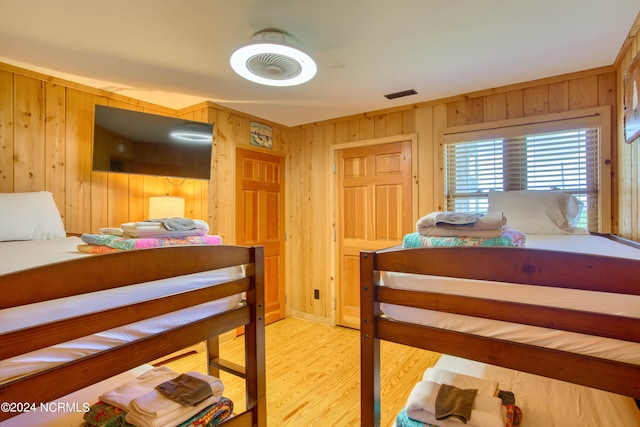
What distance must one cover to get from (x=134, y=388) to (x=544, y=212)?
9.02 ft

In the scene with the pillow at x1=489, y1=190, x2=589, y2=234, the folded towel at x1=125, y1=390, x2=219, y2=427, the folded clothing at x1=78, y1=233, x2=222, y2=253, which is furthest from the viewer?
the pillow at x1=489, y1=190, x2=589, y2=234

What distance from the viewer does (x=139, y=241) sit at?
4.56 feet

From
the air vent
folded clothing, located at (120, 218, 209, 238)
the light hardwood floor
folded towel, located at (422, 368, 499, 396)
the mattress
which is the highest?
the air vent

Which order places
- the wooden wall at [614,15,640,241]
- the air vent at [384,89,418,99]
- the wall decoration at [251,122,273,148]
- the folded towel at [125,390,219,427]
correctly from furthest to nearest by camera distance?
the wall decoration at [251,122,273,148] < the air vent at [384,89,418,99] < the wooden wall at [614,15,640,241] < the folded towel at [125,390,219,427]

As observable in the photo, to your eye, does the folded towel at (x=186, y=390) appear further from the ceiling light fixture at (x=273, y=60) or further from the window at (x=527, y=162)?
the window at (x=527, y=162)

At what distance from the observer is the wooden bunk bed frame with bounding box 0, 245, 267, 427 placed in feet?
2.60

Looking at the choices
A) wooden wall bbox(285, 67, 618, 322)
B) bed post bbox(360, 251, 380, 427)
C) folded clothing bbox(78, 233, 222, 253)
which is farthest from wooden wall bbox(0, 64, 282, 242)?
bed post bbox(360, 251, 380, 427)

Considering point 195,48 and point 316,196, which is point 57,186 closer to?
point 195,48

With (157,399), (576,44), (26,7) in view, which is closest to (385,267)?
(157,399)

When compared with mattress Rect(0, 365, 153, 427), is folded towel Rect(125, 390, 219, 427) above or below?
above

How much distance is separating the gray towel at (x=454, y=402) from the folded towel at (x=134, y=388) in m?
1.13

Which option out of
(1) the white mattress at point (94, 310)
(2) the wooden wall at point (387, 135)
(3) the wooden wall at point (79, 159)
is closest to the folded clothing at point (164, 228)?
(1) the white mattress at point (94, 310)

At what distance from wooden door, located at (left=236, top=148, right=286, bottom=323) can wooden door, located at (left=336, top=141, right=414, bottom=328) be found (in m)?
0.76

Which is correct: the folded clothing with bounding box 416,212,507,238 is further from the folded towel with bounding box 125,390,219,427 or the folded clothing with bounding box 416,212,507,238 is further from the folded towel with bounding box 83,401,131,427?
the folded towel with bounding box 83,401,131,427
